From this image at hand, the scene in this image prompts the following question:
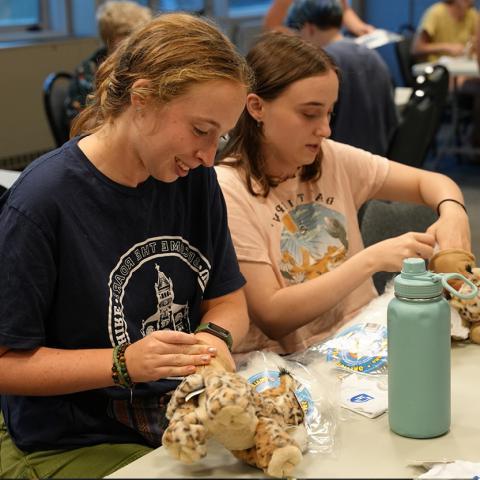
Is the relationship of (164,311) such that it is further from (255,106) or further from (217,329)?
(255,106)

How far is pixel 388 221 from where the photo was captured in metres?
2.17

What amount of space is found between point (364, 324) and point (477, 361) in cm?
23

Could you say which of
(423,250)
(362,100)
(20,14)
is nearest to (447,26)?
(20,14)

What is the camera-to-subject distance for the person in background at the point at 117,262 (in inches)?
49.8

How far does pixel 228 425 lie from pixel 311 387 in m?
0.34

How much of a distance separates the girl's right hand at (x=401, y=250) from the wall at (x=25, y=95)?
4.48 m

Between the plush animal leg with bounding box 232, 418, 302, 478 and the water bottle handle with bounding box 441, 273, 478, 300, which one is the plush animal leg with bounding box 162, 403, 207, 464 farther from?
the water bottle handle with bounding box 441, 273, 478, 300

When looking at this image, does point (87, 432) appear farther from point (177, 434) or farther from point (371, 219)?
point (371, 219)

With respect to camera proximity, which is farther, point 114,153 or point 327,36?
point 327,36

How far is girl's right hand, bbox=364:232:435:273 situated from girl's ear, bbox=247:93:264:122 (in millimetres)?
427

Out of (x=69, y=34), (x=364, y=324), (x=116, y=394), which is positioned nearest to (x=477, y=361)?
(x=364, y=324)

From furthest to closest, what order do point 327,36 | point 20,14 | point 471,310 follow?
point 20,14, point 327,36, point 471,310

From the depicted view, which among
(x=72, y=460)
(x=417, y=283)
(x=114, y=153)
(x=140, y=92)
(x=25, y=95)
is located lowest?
Result: (x=25, y=95)

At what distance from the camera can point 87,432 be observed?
1401 millimetres
